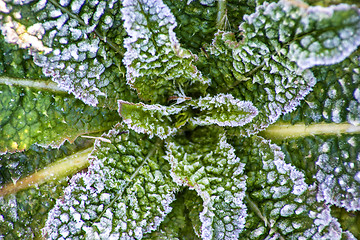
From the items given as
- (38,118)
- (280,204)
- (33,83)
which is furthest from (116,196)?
(280,204)

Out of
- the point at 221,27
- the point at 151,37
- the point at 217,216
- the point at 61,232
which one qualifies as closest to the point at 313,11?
the point at 221,27

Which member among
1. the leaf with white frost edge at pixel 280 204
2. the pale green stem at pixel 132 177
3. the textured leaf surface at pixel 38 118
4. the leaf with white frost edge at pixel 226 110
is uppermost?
the textured leaf surface at pixel 38 118

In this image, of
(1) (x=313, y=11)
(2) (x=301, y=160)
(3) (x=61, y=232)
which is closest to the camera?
(1) (x=313, y=11)

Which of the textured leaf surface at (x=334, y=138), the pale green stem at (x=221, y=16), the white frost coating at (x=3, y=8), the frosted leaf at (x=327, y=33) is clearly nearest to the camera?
the frosted leaf at (x=327, y=33)

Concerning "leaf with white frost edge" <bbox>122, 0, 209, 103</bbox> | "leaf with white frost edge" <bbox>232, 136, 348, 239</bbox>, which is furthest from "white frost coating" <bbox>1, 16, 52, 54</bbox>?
"leaf with white frost edge" <bbox>232, 136, 348, 239</bbox>

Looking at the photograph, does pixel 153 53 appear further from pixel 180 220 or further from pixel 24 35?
pixel 180 220

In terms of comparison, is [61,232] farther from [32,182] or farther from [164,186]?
[164,186]

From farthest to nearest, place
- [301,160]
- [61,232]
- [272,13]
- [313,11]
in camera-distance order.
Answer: [301,160] < [61,232] < [272,13] < [313,11]

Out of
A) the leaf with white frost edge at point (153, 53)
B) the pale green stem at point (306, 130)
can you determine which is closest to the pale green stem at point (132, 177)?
the leaf with white frost edge at point (153, 53)

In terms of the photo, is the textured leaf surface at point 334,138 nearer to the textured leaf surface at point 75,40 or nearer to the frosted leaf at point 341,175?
the frosted leaf at point 341,175
